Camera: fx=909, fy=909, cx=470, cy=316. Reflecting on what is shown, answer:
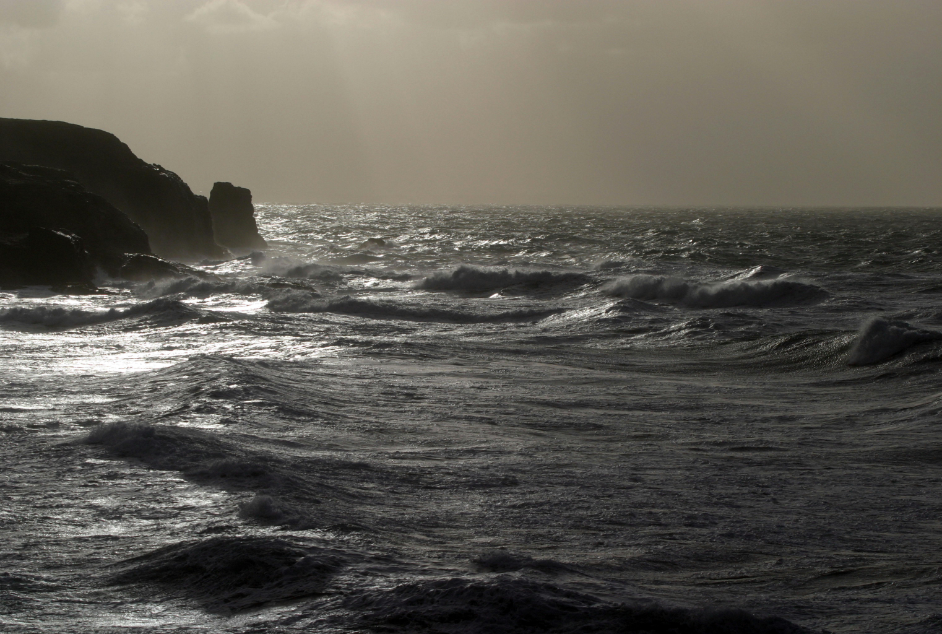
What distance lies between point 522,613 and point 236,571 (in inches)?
62.8

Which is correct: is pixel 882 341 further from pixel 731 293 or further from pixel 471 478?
pixel 731 293

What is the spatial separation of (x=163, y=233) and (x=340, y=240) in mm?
13108

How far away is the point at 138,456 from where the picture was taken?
284 inches

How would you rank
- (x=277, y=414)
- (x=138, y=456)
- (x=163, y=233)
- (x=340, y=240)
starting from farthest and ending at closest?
(x=340, y=240), (x=163, y=233), (x=277, y=414), (x=138, y=456)

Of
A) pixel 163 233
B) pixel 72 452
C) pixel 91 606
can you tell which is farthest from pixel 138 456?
pixel 163 233

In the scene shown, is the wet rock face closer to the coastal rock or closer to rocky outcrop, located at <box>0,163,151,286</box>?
rocky outcrop, located at <box>0,163,151,286</box>

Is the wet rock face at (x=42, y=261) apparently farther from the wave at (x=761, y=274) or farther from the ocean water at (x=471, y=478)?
the wave at (x=761, y=274)

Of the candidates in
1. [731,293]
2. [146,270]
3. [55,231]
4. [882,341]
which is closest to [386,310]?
[731,293]

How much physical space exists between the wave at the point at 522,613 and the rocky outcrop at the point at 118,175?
1685 inches

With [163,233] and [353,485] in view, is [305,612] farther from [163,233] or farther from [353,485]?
[163,233]

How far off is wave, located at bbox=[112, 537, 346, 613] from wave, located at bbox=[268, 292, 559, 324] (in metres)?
14.1

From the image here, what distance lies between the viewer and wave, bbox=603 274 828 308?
70.5 ft

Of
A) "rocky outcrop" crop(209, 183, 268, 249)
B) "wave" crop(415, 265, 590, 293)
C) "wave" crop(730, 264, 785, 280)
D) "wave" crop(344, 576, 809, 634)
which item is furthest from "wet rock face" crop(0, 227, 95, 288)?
"rocky outcrop" crop(209, 183, 268, 249)

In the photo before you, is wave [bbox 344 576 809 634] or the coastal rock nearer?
wave [bbox 344 576 809 634]
